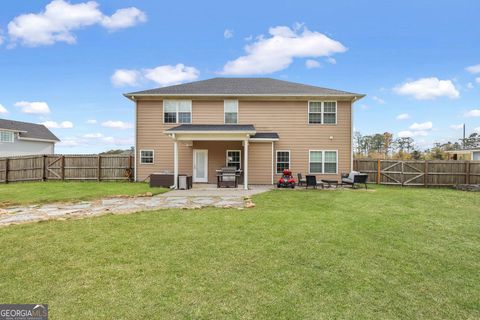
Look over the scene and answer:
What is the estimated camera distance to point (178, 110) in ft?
50.1

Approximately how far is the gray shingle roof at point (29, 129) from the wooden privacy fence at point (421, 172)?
30.9 metres

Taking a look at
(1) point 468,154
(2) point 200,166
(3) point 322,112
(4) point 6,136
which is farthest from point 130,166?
(1) point 468,154

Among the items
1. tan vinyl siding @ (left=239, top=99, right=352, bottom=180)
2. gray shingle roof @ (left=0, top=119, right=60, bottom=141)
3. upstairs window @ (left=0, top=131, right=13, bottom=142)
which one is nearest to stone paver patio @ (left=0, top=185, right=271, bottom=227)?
tan vinyl siding @ (left=239, top=99, right=352, bottom=180)

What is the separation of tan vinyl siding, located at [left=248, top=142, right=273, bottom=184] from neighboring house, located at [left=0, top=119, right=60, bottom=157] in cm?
2464

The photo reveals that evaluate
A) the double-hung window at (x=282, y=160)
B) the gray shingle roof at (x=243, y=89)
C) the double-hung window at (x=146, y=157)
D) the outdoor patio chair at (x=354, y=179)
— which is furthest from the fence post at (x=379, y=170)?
A: the double-hung window at (x=146, y=157)

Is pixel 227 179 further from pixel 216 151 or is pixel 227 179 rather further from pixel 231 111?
pixel 231 111

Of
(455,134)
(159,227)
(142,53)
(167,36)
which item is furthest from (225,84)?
(455,134)

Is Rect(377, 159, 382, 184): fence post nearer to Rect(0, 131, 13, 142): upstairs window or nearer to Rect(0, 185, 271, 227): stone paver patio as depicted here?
Rect(0, 185, 271, 227): stone paver patio

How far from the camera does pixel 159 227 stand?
19.0 feet

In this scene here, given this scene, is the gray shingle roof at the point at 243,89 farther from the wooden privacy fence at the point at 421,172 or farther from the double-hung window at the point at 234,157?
the wooden privacy fence at the point at 421,172

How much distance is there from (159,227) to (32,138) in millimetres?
29062

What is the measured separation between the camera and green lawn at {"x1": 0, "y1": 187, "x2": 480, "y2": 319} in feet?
9.12

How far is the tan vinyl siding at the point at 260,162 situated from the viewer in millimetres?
14820

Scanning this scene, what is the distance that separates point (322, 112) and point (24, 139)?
29.1 metres
